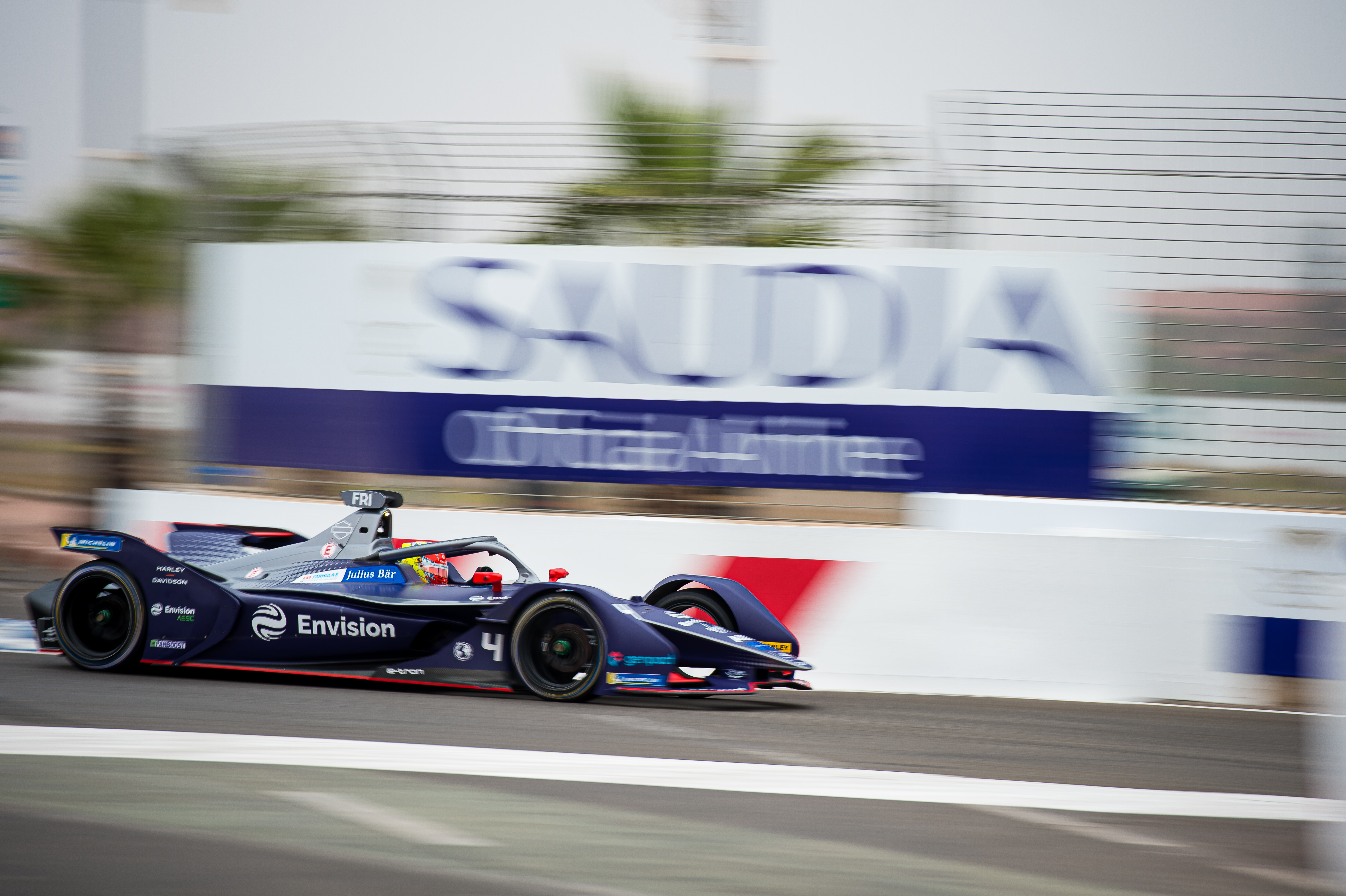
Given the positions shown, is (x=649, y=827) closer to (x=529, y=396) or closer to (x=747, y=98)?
(x=529, y=396)

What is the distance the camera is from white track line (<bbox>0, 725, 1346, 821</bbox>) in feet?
15.2

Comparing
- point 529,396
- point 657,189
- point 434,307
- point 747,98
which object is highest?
point 747,98

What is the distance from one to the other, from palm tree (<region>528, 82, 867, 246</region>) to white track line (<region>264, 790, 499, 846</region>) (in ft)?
16.6

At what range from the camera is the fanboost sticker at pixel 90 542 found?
6.98 m

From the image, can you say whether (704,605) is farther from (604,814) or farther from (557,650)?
(604,814)

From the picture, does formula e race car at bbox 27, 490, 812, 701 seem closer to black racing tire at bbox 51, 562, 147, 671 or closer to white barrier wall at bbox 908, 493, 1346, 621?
black racing tire at bbox 51, 562, 147, 671

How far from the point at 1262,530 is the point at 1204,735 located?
1825 mm

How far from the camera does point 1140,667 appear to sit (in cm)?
738

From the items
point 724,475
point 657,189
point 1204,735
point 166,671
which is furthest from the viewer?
point 657,189

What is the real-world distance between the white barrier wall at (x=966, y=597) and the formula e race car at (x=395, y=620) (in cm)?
75

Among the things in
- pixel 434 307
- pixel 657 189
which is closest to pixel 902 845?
pixel 434 307

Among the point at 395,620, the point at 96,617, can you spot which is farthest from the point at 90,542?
the point at 395,620

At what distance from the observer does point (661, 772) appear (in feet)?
16.0

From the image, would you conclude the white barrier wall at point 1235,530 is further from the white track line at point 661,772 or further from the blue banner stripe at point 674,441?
the white track line at point 661,772
